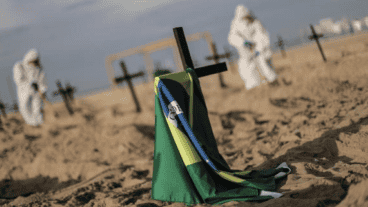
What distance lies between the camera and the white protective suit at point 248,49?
8.73 m

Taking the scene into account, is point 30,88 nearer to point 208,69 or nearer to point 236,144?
point 236,144

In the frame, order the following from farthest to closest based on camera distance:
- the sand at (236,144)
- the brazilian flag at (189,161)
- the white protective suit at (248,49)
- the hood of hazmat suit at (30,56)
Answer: the hood of hazmat suit at (30,56)
the white protective suit at (248,49)
the sand at (236,144)
the brazilian flag at (189,161)

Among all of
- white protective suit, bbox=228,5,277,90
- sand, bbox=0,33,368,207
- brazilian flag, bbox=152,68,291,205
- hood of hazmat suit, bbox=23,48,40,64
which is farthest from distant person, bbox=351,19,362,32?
brazilian flag, bbox=152,68,291,205

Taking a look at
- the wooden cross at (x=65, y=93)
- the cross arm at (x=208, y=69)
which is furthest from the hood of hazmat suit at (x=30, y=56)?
the cross arm at (x=208, y=69)

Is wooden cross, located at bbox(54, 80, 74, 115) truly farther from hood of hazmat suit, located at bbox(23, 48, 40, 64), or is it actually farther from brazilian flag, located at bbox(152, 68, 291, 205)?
brazilian flag, located at bbox(152, 68, 291, 205)

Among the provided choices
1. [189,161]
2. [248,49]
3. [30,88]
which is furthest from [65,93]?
[189,161]

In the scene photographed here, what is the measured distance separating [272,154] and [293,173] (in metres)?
1.21

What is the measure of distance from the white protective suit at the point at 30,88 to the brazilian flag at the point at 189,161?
7.43 metres

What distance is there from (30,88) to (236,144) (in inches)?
279

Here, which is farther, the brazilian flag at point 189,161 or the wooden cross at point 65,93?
the wooden cross at point 65,93

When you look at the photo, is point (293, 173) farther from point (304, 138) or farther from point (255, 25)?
point (255, 25)

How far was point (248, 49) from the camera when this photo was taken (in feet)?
29.4

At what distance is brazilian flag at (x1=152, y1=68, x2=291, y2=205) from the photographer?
276 centimetres

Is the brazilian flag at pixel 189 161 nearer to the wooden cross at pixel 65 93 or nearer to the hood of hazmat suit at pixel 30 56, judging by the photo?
the wooden cross at pixel 65 93
